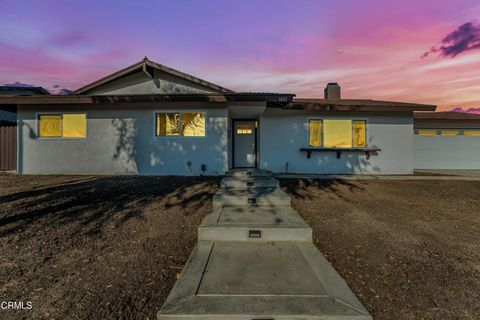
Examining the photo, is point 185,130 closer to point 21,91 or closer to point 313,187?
point 313,187

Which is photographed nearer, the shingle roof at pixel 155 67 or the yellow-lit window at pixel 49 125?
the shingle roof at pixel 155 67

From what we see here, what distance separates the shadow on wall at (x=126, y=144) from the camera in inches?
361

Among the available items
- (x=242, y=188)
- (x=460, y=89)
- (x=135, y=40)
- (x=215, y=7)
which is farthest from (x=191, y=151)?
(x=460, y=89)

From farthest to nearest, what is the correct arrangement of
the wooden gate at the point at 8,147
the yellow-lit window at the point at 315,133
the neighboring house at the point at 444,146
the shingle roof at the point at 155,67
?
1. the neighboring house at the point at 444,146
2. the yellow-lit window at the point at 315,133
3. the wooden gate at the point at 8,147
4. the shingle roof at the point at 155,67

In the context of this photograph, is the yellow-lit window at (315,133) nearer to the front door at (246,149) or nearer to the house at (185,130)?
the house at (185,130)

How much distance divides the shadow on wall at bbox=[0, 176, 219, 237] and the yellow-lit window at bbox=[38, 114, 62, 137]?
4.38 meters

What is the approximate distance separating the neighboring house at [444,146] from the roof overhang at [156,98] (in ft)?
33.1

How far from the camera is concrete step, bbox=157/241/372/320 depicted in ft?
5.65

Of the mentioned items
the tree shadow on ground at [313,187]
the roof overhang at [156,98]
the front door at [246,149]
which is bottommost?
the tree shadow on ground at [313,187]

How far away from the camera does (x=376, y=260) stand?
9.17ft

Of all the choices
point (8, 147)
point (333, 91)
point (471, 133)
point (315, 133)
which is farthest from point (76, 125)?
point (471, 133)

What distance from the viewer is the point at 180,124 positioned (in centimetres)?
909

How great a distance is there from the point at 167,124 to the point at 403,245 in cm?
845

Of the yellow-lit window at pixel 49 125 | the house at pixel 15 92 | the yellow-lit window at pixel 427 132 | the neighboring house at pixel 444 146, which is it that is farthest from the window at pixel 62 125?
the yellow-lit window at pixel 427 132
